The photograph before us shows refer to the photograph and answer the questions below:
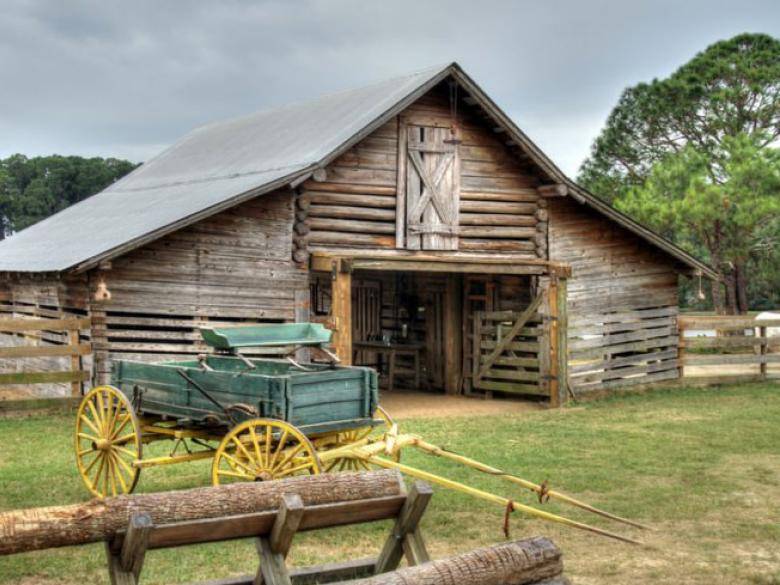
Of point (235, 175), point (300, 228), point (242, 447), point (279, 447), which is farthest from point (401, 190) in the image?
point (279, 447)

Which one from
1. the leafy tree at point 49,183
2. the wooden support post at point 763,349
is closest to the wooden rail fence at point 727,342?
the wooden support post at point 763,349

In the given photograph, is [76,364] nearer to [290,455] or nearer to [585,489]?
[290,455]

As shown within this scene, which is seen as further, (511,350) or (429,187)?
(511,350)

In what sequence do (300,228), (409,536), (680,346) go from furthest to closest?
(680,346) → (300,228) → (409,536)

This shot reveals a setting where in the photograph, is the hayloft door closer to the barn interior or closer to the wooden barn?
the wooden barn

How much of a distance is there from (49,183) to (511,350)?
193 ft

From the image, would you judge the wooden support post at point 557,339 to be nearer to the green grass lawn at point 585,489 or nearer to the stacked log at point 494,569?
the green grass lawn at point 585,489

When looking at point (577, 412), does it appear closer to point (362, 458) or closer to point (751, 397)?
point (751, 397)

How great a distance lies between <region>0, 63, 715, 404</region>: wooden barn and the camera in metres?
16.5

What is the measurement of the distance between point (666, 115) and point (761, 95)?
3.91m

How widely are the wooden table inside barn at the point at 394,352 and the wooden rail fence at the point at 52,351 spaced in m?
7.26

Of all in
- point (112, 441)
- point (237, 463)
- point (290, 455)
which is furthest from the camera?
point (112, 441)

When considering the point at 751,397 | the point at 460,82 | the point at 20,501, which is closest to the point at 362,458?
the point at 20,501

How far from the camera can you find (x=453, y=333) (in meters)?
20.8
